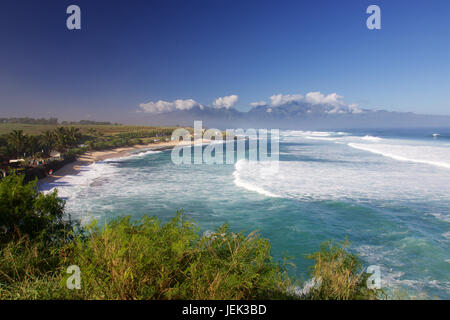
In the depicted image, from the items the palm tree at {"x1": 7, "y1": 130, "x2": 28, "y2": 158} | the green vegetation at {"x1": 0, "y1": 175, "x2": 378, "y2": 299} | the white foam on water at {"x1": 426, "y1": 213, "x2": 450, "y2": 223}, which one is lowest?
the white foam on water at {"x1": 426, "y1": 213, "x2": 450, "y2": 223}

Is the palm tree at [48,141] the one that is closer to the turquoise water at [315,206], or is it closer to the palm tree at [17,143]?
the palm tree at [17,143]

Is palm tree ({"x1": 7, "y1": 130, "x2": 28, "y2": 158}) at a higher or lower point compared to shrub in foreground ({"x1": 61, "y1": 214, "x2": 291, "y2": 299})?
higher

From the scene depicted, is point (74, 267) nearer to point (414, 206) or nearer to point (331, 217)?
point (331, 217)

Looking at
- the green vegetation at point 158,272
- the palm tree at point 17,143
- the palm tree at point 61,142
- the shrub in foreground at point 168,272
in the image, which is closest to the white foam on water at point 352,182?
the green vegetation at point 158,272

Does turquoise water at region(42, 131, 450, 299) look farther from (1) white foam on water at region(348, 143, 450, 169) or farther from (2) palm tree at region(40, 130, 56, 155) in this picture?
(2) palm tree at region(40, 130, 56, 155)

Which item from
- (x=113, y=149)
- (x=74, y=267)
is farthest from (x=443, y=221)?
(x=113, y=149)

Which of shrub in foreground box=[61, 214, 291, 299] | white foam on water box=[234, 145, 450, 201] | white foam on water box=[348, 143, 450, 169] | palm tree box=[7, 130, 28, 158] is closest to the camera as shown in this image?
shrub in foreground box=[61, 214, 291, 299]

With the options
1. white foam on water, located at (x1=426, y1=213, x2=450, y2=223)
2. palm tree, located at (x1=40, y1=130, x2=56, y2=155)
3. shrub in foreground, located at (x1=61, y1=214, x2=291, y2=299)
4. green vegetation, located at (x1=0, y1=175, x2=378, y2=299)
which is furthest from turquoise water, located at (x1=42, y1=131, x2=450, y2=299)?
palm tree, located at (x1=40, y1=130, x2=56, y2=155)

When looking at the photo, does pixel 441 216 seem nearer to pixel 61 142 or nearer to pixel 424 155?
pixel 424 155

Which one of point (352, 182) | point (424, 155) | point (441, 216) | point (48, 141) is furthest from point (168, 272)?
point (48, 141)
